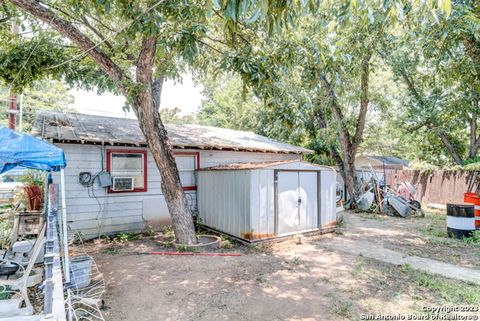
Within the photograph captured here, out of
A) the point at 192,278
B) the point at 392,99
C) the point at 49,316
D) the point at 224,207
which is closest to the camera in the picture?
the point at 49,316

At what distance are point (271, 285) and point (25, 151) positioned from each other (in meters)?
3.78

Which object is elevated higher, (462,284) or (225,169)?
(225,169)

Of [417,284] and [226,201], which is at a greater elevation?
[226,201]

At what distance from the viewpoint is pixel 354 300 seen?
3.76 metres

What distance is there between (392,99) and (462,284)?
1461 centimetres

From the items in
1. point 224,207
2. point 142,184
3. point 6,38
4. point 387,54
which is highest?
point 387,54

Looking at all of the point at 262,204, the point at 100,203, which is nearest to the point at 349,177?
the point at 262,204

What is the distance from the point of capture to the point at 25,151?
11.6ft

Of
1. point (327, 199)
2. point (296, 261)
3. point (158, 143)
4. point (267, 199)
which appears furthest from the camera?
point (327, 199)

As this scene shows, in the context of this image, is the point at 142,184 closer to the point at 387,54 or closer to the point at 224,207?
the point at 224,207

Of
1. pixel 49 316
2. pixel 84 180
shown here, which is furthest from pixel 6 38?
pixel 49 316

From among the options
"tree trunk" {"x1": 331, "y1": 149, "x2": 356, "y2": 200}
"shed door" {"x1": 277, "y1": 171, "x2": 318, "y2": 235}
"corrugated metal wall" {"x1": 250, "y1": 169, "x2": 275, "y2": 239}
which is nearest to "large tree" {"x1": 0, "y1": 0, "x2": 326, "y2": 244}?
"corrugated metal wall" {"x1": 250, "y1": 169, "x2": 275, "y2": 239}

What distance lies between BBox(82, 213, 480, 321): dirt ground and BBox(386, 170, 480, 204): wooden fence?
6585mm

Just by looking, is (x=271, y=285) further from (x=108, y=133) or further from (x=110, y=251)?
(x=108, y=133)
